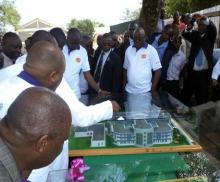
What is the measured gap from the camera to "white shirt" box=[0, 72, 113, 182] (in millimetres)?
2602

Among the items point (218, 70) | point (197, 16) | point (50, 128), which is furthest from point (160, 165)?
point (197, 16)

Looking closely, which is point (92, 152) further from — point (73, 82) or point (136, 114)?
point (73, 82)

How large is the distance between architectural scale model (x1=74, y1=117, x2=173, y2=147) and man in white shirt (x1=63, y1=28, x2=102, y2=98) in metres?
1.70

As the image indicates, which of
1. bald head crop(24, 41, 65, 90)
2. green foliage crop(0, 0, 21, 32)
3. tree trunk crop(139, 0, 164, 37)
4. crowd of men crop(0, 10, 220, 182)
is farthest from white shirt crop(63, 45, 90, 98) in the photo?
green foliage crop(0, 0, 21, 32)

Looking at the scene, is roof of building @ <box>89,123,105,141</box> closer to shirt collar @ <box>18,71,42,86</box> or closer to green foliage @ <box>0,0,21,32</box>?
shirt collar @ <box>18,71,42,86</box>

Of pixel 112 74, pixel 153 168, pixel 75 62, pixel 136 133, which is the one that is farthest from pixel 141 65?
pixel 153 168

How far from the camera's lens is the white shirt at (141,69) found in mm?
5246

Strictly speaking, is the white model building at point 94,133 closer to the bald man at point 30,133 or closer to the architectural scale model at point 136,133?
the architectural scale model at point 136,133

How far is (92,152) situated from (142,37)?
2.58 metres

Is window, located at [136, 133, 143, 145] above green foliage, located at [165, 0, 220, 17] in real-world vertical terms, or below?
above

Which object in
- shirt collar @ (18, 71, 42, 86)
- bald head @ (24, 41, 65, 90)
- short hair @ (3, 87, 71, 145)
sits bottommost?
shirt collar @ (18, 71, 42, 86)

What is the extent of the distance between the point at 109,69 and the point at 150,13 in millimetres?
4024

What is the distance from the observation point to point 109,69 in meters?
5.54

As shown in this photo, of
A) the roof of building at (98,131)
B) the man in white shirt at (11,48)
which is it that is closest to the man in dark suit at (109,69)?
the man in white shirt at (11,48)
